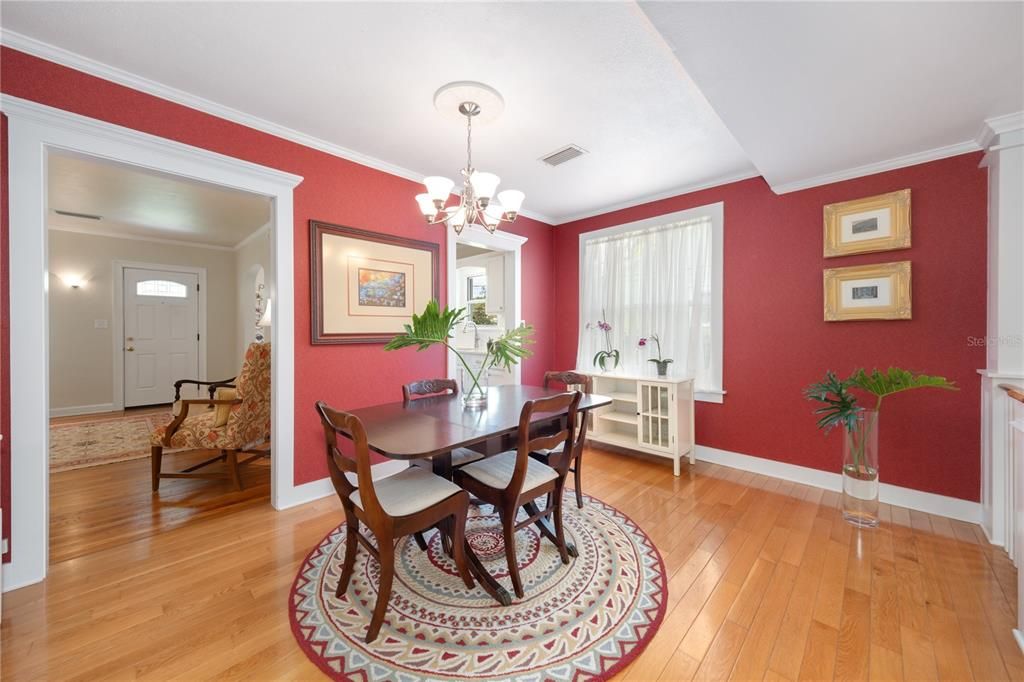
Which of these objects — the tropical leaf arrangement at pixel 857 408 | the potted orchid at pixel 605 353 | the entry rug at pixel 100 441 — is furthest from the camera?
the potted orchid at pixel 605 353

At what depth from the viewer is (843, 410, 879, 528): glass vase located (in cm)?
Result: 239

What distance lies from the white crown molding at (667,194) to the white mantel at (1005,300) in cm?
131

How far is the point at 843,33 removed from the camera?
1.50 m

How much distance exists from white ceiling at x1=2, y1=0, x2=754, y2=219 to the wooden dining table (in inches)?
69.2

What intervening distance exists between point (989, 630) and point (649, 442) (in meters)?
2.02

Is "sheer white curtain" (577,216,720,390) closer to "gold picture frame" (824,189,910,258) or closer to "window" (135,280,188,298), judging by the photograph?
"gold picture frame" (824,189,910,258)

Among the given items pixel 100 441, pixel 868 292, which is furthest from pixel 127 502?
pixel 868 292

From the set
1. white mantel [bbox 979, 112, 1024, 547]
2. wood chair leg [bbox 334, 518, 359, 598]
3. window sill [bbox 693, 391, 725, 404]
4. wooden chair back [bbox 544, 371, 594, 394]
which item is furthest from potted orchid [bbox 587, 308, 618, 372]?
wood chair leg [bbox 334, 518, 359, 598]

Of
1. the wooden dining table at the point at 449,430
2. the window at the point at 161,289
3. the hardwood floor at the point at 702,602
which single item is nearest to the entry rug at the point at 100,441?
the hardwood floor at the point at 702,602

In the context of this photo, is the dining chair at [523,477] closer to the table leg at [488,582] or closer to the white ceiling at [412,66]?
the table leg at [488,582]

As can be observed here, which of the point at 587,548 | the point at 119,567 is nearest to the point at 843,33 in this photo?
the point at 587,548

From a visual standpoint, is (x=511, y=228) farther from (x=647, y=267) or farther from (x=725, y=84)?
(x=725, y=84)

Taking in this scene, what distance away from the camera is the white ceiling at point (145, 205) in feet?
11.7

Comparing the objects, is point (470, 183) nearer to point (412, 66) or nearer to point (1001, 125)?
point (412, 66)
